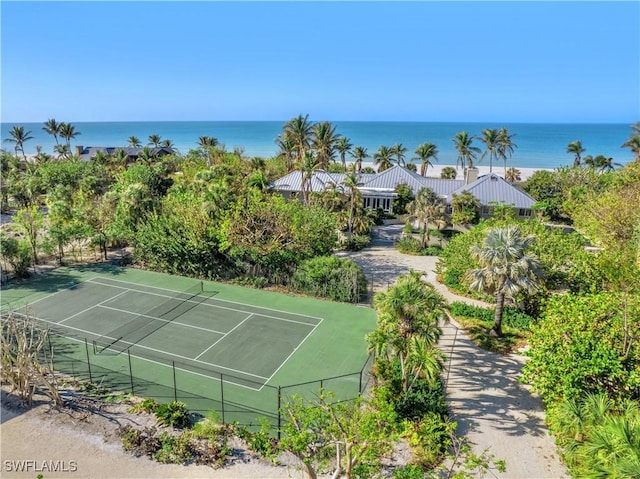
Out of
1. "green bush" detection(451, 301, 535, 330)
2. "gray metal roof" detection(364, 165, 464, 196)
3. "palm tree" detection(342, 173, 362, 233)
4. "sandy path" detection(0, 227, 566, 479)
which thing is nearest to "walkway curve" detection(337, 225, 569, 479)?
"sandy path" detection(0, 227, 566, 479)

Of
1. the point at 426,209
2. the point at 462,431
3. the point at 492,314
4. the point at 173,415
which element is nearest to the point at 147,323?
the point at 173,415

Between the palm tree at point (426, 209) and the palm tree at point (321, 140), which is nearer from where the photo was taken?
the palm tree at point (426, 209)

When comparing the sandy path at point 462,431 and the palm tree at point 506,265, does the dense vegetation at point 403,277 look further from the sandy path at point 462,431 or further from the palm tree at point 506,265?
the sandy path at point 462,431

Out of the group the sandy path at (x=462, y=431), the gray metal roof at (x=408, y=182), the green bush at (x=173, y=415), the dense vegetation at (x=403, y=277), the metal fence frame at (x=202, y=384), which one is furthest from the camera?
the gray metal roof at (x=408, y=182)

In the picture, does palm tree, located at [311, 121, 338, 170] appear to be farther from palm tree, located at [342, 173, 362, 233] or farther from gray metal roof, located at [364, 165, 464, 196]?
palm tree, located at [342, 173, 362, 233]

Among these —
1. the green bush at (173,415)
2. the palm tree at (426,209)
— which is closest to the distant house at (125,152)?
the palm tree at (426,209)

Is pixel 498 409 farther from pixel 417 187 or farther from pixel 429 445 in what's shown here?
pixel 417 187

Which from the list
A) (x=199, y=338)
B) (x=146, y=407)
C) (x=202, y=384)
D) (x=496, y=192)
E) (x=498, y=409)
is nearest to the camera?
(x=146, y=407)
